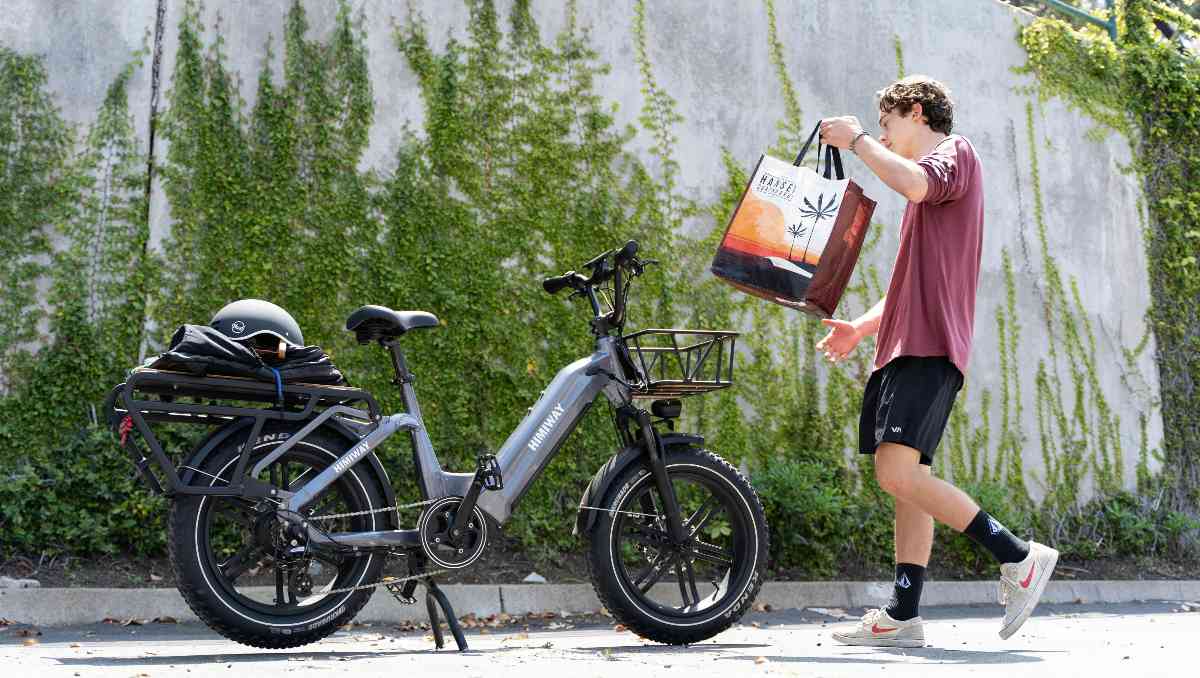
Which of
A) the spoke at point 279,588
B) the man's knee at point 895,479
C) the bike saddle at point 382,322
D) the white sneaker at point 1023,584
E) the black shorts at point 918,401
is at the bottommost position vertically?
the white sneaker at point 1023,584

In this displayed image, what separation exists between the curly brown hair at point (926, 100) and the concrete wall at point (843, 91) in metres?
2.90

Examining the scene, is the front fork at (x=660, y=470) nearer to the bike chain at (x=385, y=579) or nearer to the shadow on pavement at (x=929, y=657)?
the shadow on pavement at (x=929, y=657)

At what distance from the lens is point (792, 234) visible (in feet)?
13.4

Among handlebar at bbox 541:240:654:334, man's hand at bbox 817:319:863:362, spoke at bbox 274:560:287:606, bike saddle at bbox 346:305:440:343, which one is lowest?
spoke at bbox 274:560:287:606

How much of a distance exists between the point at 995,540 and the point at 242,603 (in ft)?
7.87

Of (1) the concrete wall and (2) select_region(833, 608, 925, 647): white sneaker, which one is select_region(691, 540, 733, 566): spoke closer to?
(2) select_region(833, 608, 925, 647): white sneaker

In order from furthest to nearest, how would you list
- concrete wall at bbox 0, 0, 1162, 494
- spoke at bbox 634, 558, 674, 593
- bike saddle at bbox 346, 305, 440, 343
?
concrete wall at bbox 0, 0, 1162, 494 → spoke at bbox 634, 558, 674, 593 → bike saddle at bbox 346, 305, 440, 343

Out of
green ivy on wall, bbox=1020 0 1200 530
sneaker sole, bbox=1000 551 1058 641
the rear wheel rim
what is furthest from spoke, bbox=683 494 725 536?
green ivy on wall, bbox=1020 0 1200 530

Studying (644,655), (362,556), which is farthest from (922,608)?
(362,556)

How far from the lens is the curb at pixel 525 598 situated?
4.99 m

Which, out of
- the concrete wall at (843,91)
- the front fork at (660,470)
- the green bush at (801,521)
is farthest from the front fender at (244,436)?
the green bush at (801,521)

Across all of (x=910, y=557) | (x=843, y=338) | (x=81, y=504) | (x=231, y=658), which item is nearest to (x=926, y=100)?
(x=843, y=338)

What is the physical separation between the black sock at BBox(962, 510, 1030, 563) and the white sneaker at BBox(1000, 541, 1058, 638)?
2cm

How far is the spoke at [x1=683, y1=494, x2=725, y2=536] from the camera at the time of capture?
14.2ft
